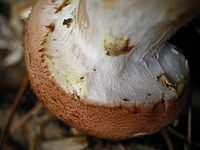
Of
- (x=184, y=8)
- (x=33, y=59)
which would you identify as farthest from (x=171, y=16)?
(x=33, y=59)

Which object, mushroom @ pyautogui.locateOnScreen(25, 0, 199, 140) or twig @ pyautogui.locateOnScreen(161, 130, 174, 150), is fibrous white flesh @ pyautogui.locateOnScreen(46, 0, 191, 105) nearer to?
mushroom @ pyautogui.locateOnScreen(25, 0, 199, 140)

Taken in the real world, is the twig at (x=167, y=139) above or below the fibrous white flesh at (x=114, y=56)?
below

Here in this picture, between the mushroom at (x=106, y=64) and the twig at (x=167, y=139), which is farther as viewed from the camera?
the twig at (x=167, y=139)

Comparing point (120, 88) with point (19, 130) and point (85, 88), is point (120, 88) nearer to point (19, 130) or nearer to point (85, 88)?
point (85, 88)

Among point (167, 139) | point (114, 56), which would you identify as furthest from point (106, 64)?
point (167, 139)

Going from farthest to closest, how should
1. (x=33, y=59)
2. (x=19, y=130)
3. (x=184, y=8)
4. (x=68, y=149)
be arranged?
(x=19, y=130) < (x=68, y=149) < (x=33, y=59) < (x=184, y=8)

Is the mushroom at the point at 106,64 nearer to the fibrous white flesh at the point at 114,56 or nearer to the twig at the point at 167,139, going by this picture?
the fibrous white flesh at the point at 114,56

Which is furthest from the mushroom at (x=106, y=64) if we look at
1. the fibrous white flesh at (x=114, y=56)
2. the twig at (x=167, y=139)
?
the twig at (x=167, y=139)

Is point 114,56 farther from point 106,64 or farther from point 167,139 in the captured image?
point 167,139
